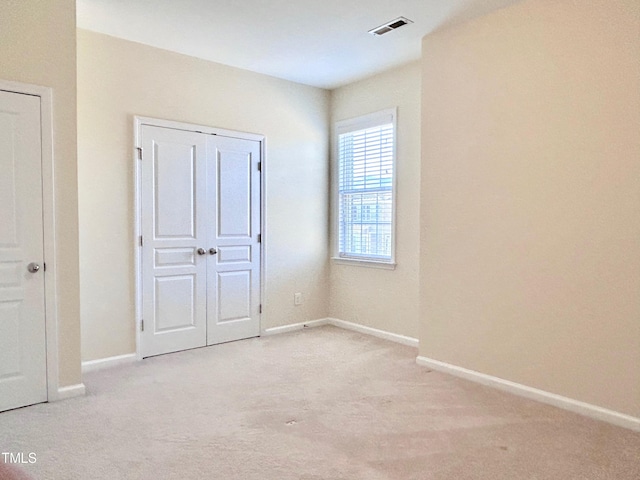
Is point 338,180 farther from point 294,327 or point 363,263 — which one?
point 294,327

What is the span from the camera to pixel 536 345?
3062mm

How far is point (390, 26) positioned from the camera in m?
3.51

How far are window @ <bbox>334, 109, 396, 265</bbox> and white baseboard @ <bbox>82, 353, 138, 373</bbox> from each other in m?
2.38

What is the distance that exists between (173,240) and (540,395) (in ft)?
10.3

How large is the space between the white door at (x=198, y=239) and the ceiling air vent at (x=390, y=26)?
1.65 metres

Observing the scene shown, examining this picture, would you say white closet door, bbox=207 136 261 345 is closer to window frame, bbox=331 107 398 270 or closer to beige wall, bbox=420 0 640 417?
window frame, bbox=331 107 398 270

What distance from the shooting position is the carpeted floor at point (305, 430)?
2.18 meters

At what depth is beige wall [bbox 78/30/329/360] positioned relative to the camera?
3.63m

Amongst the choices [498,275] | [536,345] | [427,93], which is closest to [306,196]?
[427,93]

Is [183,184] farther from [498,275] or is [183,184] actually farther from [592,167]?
[592,167]

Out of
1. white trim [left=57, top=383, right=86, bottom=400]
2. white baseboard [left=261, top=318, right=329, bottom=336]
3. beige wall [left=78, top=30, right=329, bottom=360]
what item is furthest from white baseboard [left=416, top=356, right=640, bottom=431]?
white trim [left=57, top=383, right=86, bottom=400]

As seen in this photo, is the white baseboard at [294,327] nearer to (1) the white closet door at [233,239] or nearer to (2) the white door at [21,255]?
(1) the white closet door at [233,239]

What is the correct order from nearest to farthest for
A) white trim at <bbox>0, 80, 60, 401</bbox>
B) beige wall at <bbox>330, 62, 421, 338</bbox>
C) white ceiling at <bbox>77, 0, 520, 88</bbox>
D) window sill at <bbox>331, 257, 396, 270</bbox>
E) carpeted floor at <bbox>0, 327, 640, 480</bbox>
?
carpeted floor at <bbox>0, 327, 640, 480</bbox> < white trim at <bbox>0, 80, 60, 401</bbox> < white ceiling at <bbox>77, 0, 520, 88</bbox> < beige wall at <bbox>330, 62, 421, 338</bbox> < window sill at <bbox>331, 257, 396, 270</bbox>

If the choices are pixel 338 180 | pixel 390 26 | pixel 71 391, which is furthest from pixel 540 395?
pixel 71 391
